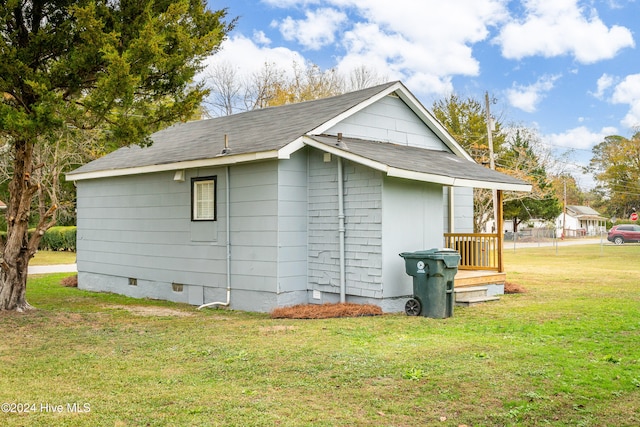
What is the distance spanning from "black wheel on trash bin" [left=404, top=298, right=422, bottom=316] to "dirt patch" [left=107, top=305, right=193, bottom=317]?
391cm

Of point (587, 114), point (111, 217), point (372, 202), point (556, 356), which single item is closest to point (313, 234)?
point (372, 202)

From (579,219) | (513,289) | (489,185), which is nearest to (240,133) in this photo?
(489,185)

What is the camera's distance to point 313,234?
1073 centimetres

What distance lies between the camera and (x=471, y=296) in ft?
37.1

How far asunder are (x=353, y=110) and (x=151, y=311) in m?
5.49

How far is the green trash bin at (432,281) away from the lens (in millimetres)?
9539

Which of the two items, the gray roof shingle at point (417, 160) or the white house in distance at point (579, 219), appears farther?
the white house in distance at point (579, 219)

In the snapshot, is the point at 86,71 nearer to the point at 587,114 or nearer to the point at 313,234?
the point at 313,234

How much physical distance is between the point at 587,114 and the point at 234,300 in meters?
63.8

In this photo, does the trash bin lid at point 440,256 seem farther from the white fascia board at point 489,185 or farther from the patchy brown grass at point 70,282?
the patchy brown grass at point 70,282

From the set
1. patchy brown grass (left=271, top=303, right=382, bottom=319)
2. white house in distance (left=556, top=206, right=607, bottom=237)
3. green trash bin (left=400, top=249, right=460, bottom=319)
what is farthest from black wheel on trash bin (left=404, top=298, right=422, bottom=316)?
white house in distance (left=556, top=206, right=607, bottom=237)

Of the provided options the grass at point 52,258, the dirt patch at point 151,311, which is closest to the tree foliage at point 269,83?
the grass at point 52,258

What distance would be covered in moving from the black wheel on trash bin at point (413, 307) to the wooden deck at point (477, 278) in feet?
5.57

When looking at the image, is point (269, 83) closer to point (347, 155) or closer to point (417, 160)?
point (417, 160)
